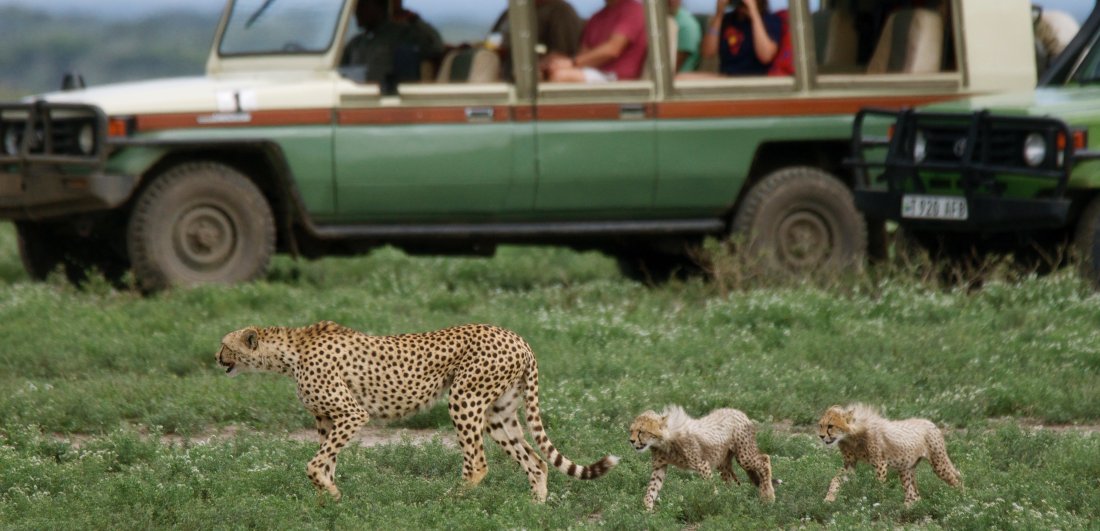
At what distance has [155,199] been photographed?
11.7 meters

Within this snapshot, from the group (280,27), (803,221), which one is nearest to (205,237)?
(280,27)

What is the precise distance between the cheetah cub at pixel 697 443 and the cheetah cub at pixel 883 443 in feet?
0.86

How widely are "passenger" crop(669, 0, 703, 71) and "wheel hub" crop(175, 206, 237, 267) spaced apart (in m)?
3.18

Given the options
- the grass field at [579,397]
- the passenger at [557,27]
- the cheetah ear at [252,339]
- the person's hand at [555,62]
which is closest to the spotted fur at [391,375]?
the cheetah ear at [252,339]

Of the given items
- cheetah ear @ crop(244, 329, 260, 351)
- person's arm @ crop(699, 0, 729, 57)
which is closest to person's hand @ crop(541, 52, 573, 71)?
person's arm @ crop(699, 0, 729, 57)

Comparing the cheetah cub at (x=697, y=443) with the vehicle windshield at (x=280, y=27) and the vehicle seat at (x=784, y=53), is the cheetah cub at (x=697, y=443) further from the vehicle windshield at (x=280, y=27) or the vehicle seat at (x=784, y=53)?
the vehicle windshield at (x=280, y=27)

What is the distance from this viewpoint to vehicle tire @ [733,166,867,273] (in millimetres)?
12438

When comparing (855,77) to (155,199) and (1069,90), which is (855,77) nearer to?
(1069,90)

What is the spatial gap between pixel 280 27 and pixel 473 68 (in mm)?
1389

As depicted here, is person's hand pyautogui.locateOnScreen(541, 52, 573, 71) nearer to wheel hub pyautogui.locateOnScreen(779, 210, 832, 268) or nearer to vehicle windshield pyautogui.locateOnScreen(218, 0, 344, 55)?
vehicle windshield pyautogui.locateOnScreen(218, 0, 344, 55)

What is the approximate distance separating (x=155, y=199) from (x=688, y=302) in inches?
136

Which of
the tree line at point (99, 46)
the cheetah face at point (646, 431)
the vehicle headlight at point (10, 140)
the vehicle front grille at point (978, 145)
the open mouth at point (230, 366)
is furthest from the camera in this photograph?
the tree line at point (99, 46)

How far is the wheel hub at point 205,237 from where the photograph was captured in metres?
11.8

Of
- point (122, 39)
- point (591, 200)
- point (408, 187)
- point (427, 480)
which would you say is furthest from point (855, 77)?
point (122, 39)
